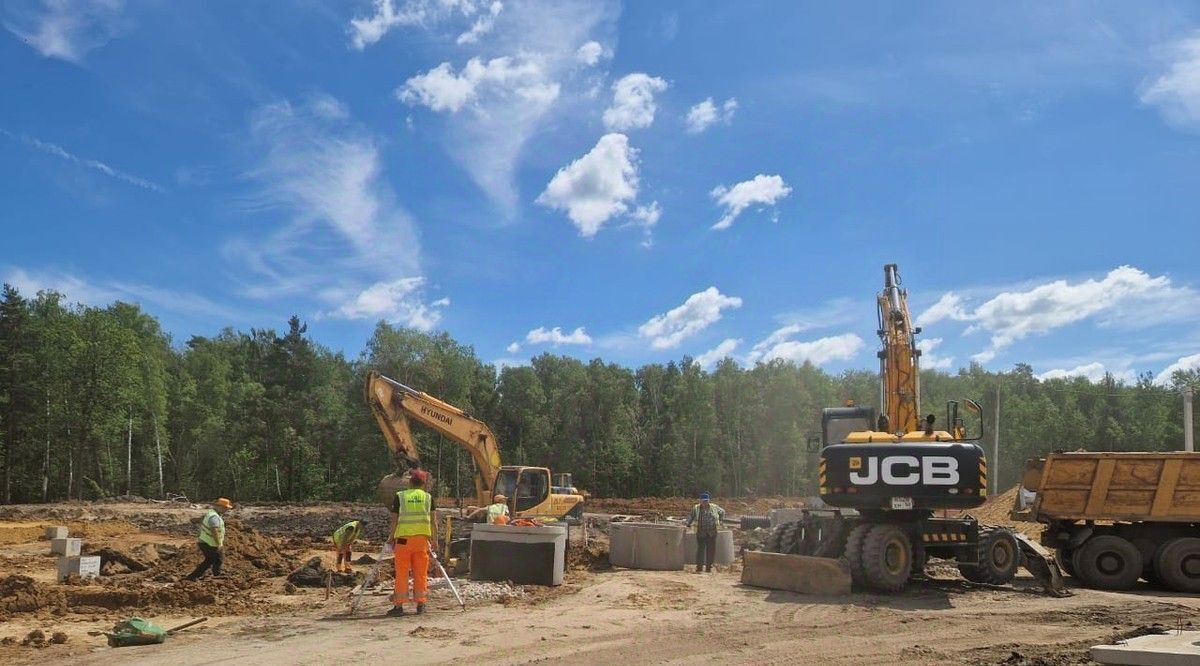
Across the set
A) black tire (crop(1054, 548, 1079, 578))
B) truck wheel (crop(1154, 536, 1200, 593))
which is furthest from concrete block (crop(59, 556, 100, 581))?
truck wheel (crop(1154, 536, 1200, 593))

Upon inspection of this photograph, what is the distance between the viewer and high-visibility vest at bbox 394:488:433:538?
10.1 m

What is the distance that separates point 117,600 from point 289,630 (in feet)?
10.8

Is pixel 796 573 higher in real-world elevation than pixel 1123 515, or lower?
lower

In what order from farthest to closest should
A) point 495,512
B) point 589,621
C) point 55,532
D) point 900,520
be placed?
point 55,532 → point 495,512 → point 900,520 → point 589,621

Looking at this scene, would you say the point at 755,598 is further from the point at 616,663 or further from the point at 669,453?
the point at 669,453

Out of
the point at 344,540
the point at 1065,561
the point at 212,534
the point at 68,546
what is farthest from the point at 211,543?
the point at 1065,561

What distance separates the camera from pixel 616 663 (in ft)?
26.0

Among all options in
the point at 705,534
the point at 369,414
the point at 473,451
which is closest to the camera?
the point at 705,534

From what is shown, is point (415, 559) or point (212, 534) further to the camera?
point (212, 534)

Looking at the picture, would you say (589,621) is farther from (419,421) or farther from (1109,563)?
(419,421)

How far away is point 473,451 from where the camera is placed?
22.4 metres

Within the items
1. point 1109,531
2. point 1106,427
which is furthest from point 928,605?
point 1106,427

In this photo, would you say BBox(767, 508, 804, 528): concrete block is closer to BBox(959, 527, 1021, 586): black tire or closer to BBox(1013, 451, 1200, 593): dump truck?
BBox(959, 527, 1021, 586): black tire

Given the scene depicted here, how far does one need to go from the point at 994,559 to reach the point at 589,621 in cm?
739
